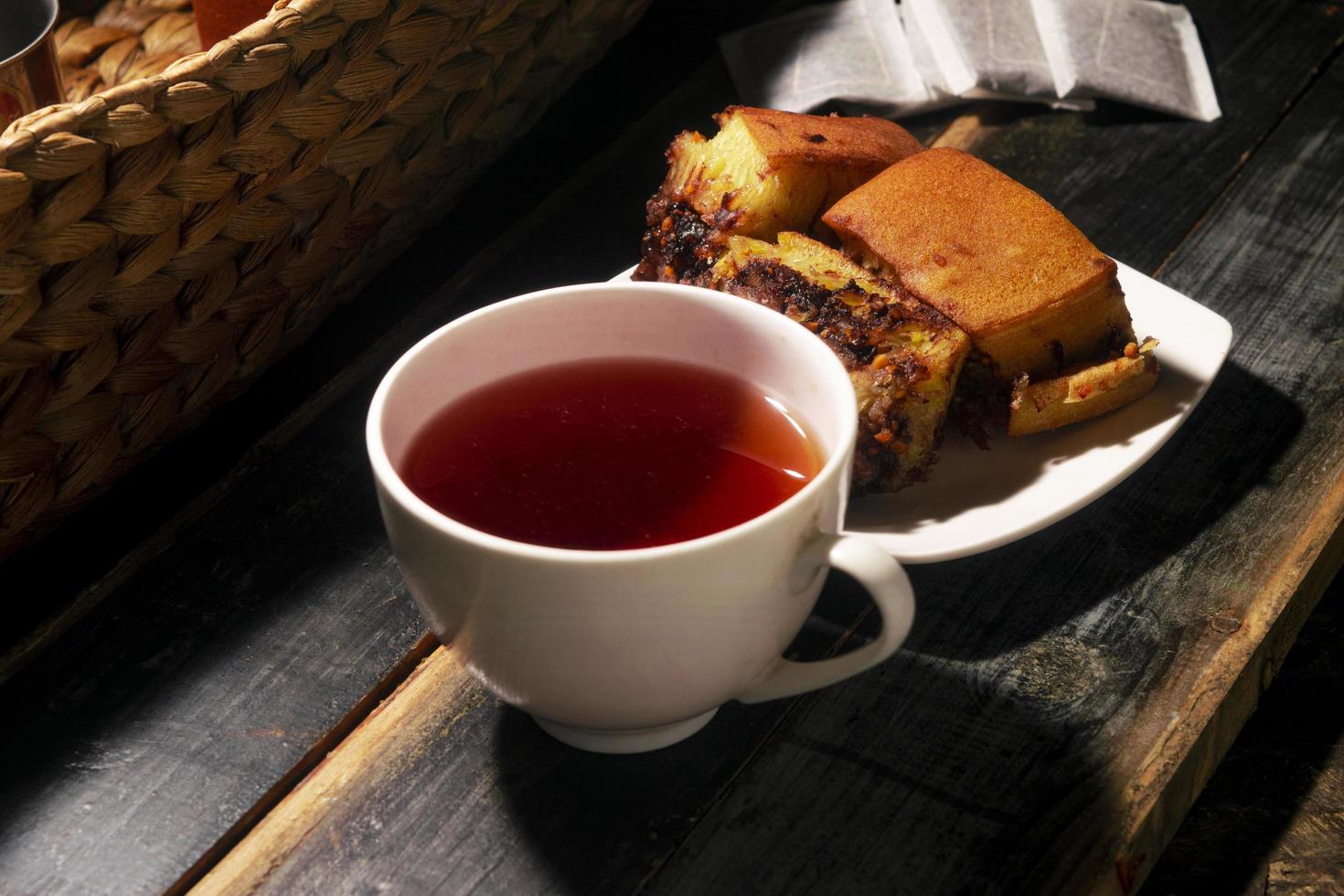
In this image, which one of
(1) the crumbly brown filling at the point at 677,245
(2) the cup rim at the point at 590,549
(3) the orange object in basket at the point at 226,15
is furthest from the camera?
(3) the orange object in basket at the point at 226,15

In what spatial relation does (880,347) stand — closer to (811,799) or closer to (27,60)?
(811,799)

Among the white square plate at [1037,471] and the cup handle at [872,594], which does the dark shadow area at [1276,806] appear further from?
the cup handle at [872,594]

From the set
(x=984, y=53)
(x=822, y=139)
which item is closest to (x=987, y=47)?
(x=984, y=53)

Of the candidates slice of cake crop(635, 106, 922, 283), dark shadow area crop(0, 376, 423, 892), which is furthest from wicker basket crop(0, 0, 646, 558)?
slice of cake crop(635, 106, 922, 283)

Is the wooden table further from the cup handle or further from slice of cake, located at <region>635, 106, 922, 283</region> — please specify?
slice of cake, located at <region>635, 106, 922, 283</region>

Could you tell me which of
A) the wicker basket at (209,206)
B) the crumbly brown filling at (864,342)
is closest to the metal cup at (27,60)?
the wicker basket at (209,206)

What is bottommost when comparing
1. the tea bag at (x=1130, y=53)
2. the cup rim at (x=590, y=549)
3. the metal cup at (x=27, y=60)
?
the tea bag at (x=1130, y=53)

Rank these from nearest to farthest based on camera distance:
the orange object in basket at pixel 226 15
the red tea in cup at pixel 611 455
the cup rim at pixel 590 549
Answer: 1. the cup rim at pixel 590 549
2. the red tea in cup at pixel 611 455
3. the orange object in basket at pixel 226 15
